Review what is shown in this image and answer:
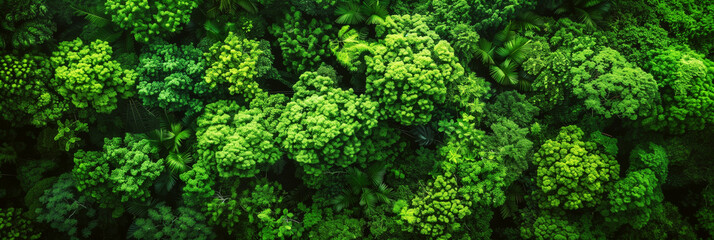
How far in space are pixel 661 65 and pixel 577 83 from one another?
169cm

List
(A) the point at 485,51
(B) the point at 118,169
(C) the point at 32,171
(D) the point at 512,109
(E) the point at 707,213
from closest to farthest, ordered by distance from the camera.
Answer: (B) the point at 118,169 < (D) the point at 512,109 < (A) the point at 485,51 < (C) the point at 32,171 < (E) the point at 707,213

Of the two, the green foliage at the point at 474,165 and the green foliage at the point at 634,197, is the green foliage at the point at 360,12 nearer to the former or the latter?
the green foliage at the point at 474,165

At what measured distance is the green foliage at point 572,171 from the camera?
24.9 feet

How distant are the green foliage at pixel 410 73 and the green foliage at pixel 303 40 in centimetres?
112

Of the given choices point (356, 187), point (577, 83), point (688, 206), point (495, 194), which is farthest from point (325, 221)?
point (688, 206)

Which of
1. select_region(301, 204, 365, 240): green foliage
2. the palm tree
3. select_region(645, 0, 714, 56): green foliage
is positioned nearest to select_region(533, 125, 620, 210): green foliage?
the palm tree

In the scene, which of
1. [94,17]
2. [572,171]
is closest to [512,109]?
[572,171]

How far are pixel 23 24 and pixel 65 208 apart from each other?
3.47 m

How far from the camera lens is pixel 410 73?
23.3 ft

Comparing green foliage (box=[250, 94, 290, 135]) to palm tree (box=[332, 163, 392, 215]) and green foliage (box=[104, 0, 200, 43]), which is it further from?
green foliage (box=[104, 0, 200, 43])

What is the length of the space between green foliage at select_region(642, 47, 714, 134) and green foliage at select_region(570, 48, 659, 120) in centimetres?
27

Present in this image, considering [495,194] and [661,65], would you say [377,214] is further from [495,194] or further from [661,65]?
[661,65]

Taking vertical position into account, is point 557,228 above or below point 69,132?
below

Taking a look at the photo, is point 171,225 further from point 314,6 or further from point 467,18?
point 467,18
